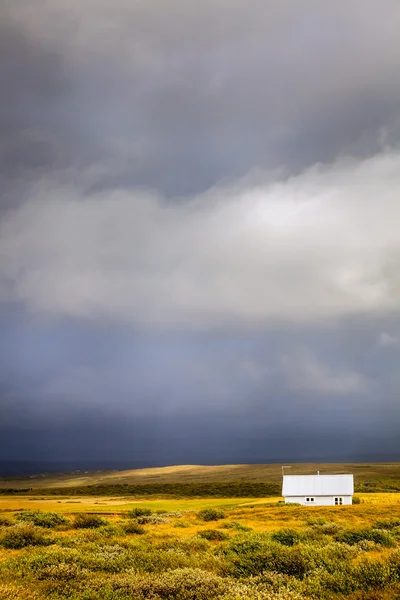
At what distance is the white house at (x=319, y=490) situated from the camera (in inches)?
2247

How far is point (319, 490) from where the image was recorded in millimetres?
58688

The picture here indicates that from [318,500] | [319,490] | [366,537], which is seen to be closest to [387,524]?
[366,537]

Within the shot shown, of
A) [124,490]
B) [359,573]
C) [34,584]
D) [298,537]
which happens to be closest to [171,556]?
[34,584]

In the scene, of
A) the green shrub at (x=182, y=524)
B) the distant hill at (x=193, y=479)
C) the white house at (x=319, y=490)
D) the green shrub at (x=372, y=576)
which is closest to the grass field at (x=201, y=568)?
the green shrub at (x=372, y=576)

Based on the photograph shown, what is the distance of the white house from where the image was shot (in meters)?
57.1

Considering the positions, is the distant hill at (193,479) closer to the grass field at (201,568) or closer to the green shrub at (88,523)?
the green shrub at (88,523)

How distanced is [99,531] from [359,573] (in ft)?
55.3

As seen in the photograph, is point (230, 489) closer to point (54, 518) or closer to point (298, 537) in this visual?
point (54, 518)

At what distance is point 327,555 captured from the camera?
14734 millimetres

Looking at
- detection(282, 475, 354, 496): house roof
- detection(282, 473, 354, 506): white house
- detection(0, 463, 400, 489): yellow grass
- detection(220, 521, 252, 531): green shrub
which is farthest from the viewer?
detection(0, 463, 400, 489): yellow grass

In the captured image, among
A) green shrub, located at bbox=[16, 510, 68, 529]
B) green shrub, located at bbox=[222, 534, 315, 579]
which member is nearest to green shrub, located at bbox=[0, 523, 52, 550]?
green shrub, located at bbox=[16, 510, 68, 529]

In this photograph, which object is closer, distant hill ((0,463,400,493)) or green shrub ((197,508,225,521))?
green shrub ((197,508,225,521))

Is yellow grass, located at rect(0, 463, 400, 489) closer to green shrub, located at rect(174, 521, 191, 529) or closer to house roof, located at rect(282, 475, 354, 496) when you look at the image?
house roof, located at rect(282, 475, 354, 496)

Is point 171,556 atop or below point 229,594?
below
